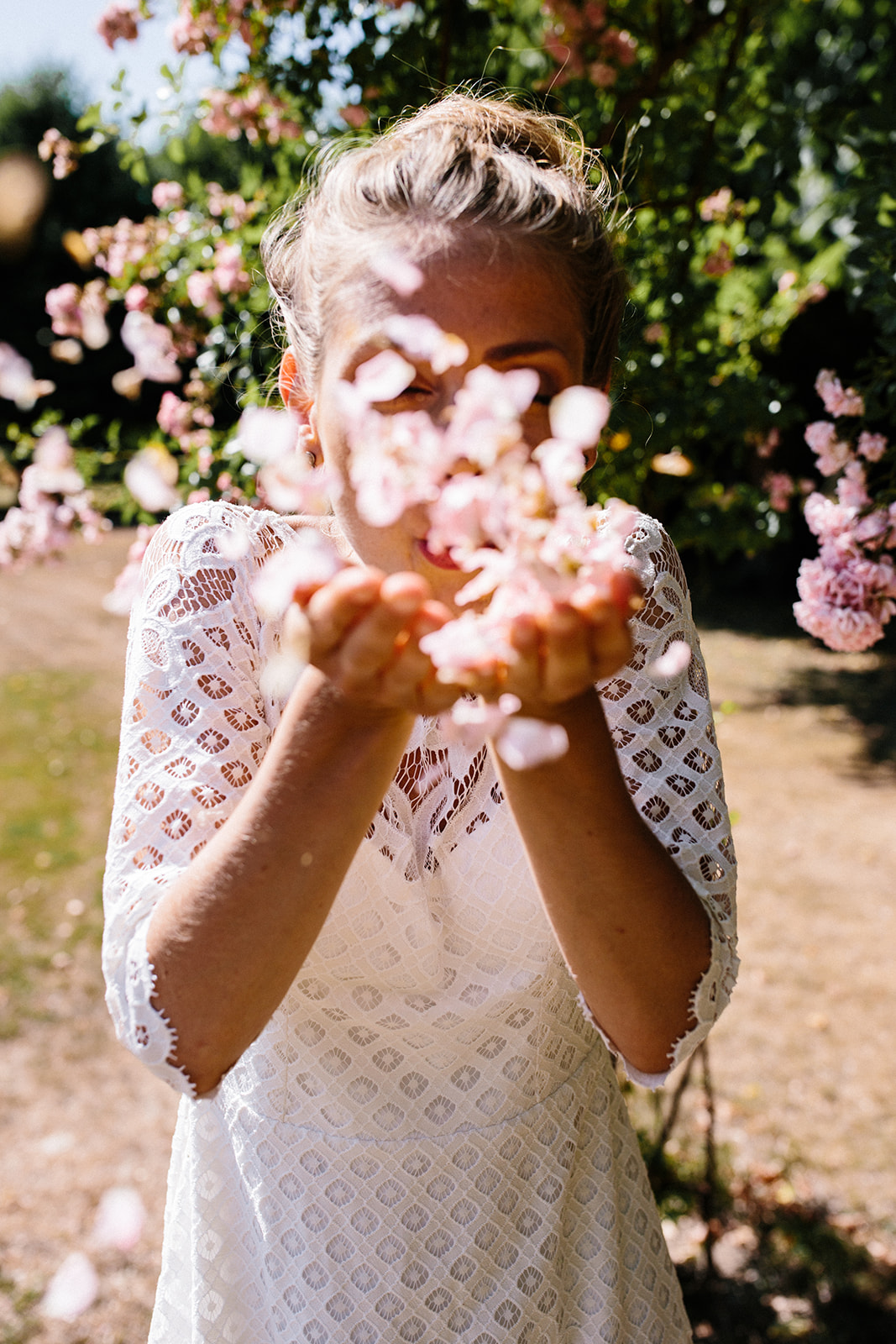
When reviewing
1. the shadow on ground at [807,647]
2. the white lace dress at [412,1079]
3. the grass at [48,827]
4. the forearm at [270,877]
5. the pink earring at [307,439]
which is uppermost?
the pink earring at [307,439]

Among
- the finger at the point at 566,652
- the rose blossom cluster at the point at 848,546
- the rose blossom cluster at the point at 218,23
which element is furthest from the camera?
the rose blossom cluster at the point at 218,23

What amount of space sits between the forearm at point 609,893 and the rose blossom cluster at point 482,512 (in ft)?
0.18

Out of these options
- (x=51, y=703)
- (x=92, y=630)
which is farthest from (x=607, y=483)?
(x=92, y=630)

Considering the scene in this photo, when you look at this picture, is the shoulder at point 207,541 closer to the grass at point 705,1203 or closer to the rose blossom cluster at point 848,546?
the rose blossom cluster at point 848,546

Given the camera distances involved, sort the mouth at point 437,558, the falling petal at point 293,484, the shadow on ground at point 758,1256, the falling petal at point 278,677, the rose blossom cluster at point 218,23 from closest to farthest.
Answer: the falling petal at point 293,484
the mouth at point 437,558
the falling petal at point 278,677
the rose blossom cluster at point 218,23
the shadow on ground at point 758,1256

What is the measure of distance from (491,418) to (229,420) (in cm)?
219

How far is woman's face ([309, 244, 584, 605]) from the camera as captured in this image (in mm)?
1119

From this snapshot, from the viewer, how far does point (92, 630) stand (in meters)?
9.81

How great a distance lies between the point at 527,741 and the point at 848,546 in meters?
1.44

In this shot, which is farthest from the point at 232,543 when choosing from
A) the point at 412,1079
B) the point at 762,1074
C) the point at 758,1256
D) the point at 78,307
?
the point at 762,1074

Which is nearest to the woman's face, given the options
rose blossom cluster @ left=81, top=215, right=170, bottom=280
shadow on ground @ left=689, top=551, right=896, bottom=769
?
rose blossom cluster @ left=81, top=215, right=170, bottom=280

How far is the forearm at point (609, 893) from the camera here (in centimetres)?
92

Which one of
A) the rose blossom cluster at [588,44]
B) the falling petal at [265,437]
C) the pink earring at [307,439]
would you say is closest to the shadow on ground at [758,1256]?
the pink earring at [307,439]

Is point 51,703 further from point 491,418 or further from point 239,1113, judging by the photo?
point 491,418
